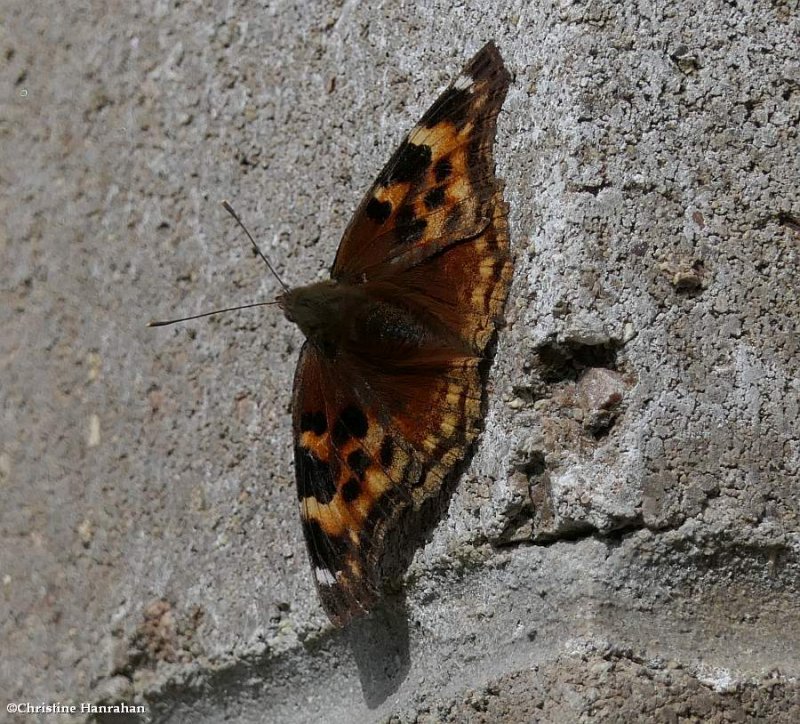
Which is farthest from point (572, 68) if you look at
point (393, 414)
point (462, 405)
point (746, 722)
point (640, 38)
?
→ point (746, 722)

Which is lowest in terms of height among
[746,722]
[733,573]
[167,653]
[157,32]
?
[746,722]

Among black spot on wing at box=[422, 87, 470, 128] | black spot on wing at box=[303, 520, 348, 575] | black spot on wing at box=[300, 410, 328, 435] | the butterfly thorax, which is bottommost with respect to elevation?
black spot on wing at box=[303, 520, 348, 575]

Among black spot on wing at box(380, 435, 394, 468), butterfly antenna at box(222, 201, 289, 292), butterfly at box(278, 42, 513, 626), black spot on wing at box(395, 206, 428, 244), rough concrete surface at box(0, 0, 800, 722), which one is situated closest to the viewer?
rough concrete surface at box(0, 0, 800, 722)

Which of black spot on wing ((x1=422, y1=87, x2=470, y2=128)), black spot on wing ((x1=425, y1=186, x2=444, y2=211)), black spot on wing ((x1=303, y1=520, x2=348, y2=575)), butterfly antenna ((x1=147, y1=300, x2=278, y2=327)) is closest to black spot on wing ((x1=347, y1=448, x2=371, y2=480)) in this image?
black spot on wing ((x1=303, y1=520, x2=348, y2=575))

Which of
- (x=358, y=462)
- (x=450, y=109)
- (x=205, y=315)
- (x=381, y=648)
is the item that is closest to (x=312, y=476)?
(x=358, y=462)

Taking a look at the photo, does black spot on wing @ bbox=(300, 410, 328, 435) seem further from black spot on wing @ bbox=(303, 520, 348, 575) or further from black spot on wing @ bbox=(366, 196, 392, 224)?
black spot on wing @ bbox=(366, 196, 392, 224)

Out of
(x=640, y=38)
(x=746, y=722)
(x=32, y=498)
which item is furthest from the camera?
(x=32, y=498)

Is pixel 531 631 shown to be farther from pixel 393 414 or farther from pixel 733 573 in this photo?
pixel 393 414
